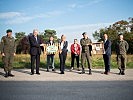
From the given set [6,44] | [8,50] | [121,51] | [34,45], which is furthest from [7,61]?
[121,51]

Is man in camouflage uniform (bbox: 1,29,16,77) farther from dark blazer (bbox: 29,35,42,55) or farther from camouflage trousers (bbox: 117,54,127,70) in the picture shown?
camouflage trousers (bbox: 117,54,127,70)

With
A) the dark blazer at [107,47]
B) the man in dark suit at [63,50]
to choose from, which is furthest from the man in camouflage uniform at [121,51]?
the man in dark suit at [63,50]

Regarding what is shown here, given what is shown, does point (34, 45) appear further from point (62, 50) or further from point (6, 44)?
point (62, 50)

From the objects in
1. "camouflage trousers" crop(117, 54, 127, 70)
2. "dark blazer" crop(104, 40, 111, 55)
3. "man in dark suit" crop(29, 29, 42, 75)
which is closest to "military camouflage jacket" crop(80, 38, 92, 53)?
"dark blazer" crop(104, 40, 111, 55)

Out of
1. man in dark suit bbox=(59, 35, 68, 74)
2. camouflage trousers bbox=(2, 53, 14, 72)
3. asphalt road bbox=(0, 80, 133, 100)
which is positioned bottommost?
asphalt road bbox=(0, 80, 133, 100)

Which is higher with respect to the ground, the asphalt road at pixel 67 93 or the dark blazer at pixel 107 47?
the dark blazer at pixel 107 47

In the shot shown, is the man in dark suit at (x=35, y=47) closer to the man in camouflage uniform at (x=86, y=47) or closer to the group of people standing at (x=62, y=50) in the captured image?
the group of people standing at (x=62, y=50)

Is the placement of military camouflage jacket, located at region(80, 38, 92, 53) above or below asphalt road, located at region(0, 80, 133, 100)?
above

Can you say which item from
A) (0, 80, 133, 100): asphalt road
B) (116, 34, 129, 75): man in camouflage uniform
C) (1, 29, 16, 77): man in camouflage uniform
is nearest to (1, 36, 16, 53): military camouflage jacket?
(1, 29, 16, 77): man in camouflage uniform

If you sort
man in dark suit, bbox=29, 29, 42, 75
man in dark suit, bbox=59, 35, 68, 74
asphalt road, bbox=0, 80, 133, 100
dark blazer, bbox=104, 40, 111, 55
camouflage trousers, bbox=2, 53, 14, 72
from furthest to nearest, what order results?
man in dark suit, bbox=59, 35, 68, 74 < dark blazer, bbox=104, 40, 111, 55 < man in dark suit, bbox=29, 29, 42, 75 < camouflage trousers, bbox=2, 53, 14, 72 < asphalt road, bbox=0, 80, 133, 100

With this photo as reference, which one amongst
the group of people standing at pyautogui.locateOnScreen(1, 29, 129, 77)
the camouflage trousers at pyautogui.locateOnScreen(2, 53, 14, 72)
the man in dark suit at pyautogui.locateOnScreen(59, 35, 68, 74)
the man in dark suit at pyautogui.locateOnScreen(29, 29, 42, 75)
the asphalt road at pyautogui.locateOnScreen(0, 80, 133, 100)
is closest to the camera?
the asphalt road at pyautogui.locateOnScreen(0, 80, 133, 100)

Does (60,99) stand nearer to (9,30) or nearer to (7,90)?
(7,90)

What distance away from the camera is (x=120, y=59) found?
13.6 m

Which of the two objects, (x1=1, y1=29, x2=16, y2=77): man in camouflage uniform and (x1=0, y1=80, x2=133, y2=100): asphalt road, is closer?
(x1=0, y1=80, x2=133, y2=100): asphalt road
